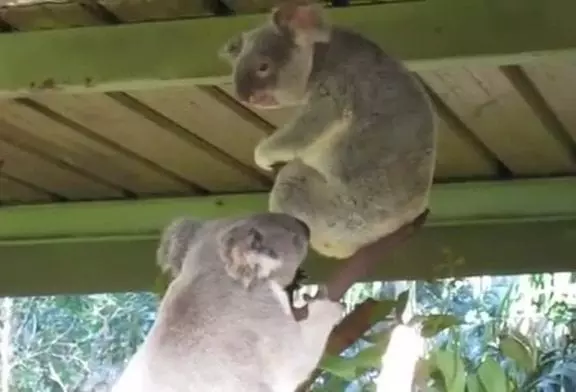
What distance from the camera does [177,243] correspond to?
27.2 inches

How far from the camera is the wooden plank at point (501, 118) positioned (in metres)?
1.09

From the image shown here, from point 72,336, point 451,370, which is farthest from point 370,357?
point 72,336

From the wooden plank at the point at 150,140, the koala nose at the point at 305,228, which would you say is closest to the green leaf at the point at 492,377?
the wooden plank at the point at 150,140

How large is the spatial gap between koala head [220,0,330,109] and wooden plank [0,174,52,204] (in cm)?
88

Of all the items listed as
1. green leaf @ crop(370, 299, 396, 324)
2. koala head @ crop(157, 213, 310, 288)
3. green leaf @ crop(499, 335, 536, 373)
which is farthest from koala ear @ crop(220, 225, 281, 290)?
green leaf @ crop(499, 335, 536, 373)

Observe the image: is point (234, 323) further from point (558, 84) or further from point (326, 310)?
point (558, 84)

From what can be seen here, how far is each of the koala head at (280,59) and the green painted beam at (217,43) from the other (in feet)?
0.75

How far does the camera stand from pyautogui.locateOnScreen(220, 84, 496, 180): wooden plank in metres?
1.21

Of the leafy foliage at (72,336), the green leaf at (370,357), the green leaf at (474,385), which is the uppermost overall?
the leafy foliage at (72,336)

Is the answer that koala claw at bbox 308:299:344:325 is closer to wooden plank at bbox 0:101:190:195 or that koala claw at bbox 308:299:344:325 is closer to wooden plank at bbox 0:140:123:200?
wooden plank at bbox 0:101:190:195

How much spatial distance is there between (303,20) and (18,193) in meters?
0.99

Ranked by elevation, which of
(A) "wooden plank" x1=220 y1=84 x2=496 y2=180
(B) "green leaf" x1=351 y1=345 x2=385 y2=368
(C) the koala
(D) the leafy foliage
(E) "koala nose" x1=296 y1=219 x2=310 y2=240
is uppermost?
(A) "wooden plank" x1=220 y1=84 x2=496 y2=180

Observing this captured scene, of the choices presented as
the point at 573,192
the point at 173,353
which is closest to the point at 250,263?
the point at 173,353

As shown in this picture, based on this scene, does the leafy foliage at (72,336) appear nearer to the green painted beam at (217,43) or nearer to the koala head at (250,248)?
the green painted beam at (217,43)
